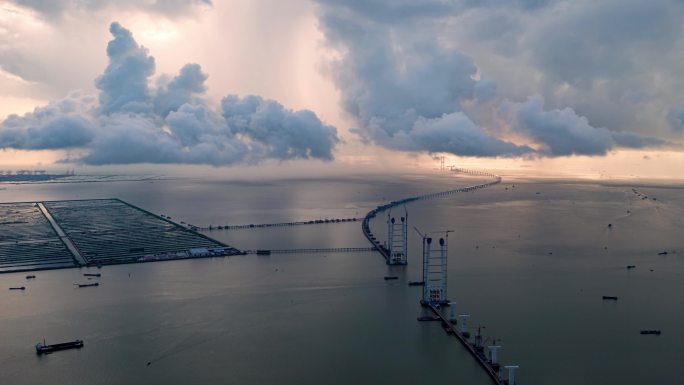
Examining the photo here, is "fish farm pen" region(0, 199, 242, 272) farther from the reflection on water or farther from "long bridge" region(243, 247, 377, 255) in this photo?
the reflection on water

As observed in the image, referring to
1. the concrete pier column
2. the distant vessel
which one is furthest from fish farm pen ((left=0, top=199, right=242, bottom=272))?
the concrete pier column

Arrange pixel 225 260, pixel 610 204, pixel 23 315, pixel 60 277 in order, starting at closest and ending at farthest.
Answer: pixel 23 315, pixel 60 277, pixel 225 260, pixel 610 204

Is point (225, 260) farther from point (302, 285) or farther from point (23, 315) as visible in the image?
point (23, 315)

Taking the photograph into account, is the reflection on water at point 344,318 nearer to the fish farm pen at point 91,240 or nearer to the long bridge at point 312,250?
the long bridge at point 312,250

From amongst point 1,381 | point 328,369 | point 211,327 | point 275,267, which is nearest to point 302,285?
point 275,267

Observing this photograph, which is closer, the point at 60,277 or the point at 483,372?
the point at 483,372

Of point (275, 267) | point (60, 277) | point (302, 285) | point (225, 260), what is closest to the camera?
point (302, 285)

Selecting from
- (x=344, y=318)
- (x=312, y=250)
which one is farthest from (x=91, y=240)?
(x=344, y=318)
